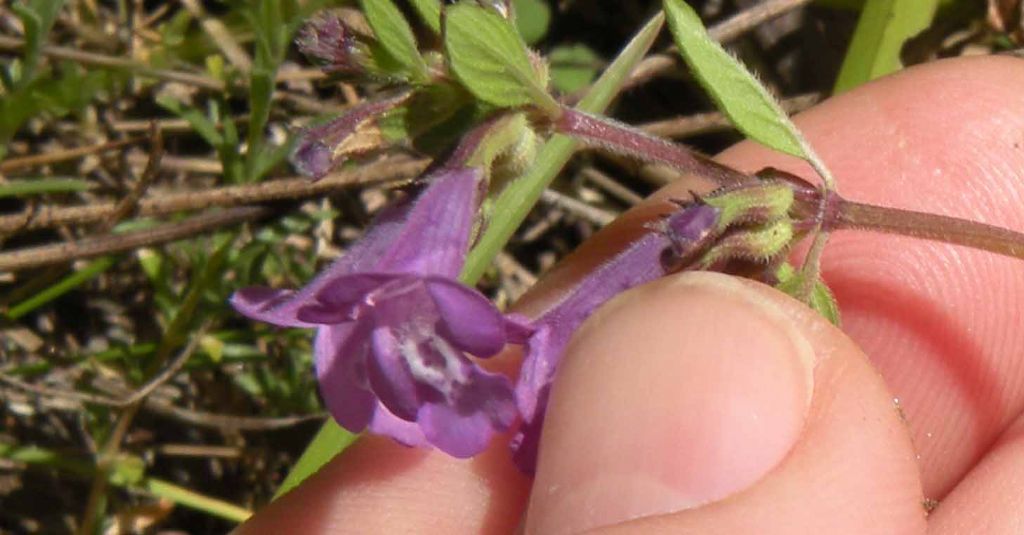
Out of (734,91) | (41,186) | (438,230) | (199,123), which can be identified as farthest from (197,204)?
(734,91)

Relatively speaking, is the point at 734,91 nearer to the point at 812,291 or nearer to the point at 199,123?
the point at 812,291

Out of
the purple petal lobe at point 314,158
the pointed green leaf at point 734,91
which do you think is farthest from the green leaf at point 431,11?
the pointed green leaf at point 734,91

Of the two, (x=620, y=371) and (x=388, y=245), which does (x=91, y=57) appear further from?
(x=620, y=371)

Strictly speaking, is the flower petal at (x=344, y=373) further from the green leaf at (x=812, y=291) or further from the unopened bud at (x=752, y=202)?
the green leaf at (x=812, y=291)

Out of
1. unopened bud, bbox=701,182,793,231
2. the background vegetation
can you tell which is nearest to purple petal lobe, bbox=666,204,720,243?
unopened bud, bbox=701,182,793,231

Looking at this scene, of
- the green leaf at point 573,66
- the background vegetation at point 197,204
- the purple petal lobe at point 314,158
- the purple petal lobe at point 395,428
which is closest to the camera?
the purple petal lobe at point 314,158

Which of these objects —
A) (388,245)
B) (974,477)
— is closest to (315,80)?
(388,245)

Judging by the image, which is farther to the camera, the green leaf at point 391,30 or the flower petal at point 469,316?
the green leaf at point 391,30

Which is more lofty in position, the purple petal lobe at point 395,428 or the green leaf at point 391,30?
the green leaf at point 391,30
